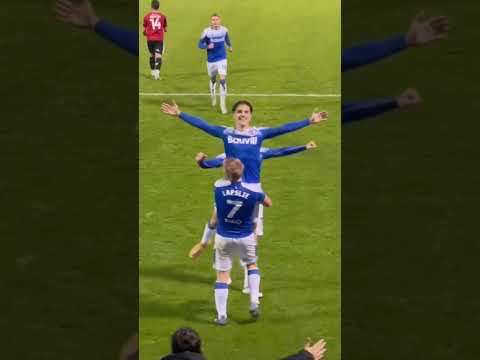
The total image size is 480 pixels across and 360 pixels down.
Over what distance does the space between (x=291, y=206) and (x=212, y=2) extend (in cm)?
371

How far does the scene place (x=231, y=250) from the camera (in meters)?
20.8

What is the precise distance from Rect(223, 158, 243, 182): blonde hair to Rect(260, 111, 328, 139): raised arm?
100cm

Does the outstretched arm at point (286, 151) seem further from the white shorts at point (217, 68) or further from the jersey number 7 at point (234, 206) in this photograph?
the white shorts at point (217, 68)

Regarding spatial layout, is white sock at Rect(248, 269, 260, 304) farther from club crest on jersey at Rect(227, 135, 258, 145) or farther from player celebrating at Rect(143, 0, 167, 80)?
player celebrating at Rect(143, 0, 167, 80)

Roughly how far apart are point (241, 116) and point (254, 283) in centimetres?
268

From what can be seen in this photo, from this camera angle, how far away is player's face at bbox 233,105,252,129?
2125 centimetres

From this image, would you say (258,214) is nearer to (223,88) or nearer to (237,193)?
(237,193)
